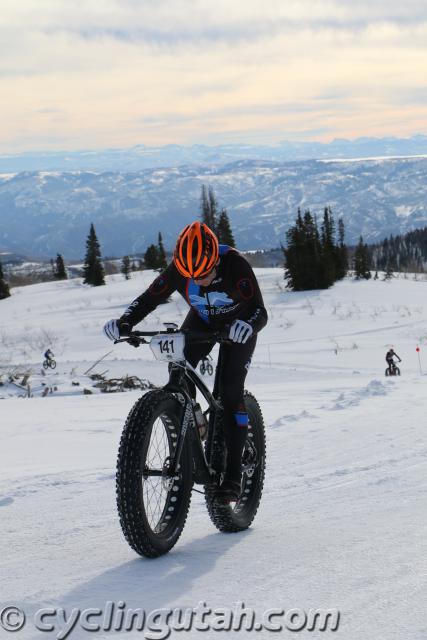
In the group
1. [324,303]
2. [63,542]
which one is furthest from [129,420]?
[324,303]

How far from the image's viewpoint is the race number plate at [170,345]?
15.2ft

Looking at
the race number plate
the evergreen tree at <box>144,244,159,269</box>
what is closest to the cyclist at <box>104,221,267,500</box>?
the race number plate

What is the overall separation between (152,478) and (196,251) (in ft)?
5.06

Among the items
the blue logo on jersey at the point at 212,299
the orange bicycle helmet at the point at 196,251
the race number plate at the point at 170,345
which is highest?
the orange bicycle helmet at the point at 196,251

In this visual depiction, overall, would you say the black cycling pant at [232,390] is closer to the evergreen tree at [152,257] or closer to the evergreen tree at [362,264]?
the evergreen tree at [362,264]

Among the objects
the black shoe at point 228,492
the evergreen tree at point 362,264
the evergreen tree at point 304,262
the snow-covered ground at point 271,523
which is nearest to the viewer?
the snow-covered ground at point 271,523

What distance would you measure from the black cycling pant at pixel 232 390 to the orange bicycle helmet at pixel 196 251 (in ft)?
1.97

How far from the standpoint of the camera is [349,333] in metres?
41.7

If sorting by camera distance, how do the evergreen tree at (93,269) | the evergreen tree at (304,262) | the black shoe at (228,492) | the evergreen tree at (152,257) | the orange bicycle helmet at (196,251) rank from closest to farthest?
1. the orange bicycle helmet at (196,251)
2. the black shoe at (228,492)
3. the evergreen tree at (304,262)
4. the evergreen tree at (93,269)
5. the evergreen tree at (152,257)

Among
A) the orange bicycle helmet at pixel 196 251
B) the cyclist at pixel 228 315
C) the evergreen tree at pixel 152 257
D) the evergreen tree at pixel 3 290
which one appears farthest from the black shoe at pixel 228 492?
the evergreen tree at pixel 152 257

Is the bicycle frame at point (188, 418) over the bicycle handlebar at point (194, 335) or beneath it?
beneath

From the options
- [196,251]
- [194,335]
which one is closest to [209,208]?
[196,251]

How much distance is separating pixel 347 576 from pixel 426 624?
0.75 m

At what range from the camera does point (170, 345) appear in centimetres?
464
